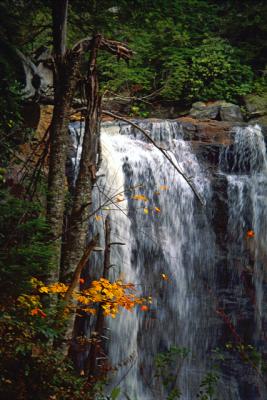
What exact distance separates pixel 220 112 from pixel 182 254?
15.6 ft

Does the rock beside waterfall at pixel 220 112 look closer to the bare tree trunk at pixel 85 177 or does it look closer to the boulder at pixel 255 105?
the boulder at pixel 255 105

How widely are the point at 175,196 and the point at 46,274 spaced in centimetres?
571

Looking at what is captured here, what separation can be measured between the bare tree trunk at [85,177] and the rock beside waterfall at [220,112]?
8.15 metres

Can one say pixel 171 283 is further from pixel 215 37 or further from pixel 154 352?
pixel 215 37

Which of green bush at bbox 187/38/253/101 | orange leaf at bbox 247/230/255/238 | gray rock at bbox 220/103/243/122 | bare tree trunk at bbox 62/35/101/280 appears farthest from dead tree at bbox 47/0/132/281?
green bush at bbox 187/38/253/101

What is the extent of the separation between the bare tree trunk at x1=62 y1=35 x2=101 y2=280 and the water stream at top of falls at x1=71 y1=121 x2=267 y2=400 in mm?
3665

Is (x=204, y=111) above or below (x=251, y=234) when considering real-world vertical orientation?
above

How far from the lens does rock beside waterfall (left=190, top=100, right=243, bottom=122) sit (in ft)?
41.5

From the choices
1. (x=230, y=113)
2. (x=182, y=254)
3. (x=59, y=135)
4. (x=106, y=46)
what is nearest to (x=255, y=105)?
(x=230, y=113)

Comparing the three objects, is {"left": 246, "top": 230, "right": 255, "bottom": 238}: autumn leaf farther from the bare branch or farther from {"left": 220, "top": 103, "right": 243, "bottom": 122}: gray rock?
the bare branch

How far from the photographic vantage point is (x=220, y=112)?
12.8 meters

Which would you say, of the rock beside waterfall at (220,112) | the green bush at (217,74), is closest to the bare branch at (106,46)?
the rock beside waterfall at (220,112)

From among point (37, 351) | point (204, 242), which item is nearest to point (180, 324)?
point (204, 242)

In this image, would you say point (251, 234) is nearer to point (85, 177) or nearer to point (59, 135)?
point (85, 177)
